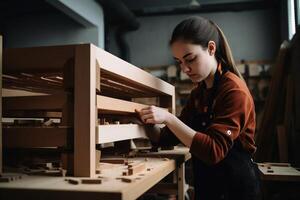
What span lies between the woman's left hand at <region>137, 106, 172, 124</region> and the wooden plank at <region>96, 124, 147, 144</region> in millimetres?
53

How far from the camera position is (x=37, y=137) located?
1076 mm

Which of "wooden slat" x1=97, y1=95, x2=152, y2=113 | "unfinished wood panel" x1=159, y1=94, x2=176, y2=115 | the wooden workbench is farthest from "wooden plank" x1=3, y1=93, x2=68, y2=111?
"unfinished wood panel" x1=159, y1=94, x2=176, y2=115

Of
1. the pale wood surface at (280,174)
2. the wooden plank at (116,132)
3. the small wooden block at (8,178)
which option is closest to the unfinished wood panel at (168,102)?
the wooden plank at (116,132)

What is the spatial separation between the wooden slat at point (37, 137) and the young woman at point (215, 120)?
1.76ft

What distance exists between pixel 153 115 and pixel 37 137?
57cm

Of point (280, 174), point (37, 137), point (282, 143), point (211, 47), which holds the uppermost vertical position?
point (211, 47)

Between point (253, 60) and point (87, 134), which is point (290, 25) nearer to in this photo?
point (253, 60)

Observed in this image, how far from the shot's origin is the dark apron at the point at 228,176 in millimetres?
1532

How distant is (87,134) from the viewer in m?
1.03

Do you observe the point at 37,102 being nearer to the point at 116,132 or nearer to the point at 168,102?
the point at 116,132

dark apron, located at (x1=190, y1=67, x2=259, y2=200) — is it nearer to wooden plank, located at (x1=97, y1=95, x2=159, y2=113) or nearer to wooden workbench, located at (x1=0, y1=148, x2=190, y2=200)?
wooden plank, located at (x1=97, y1=95, x2=159, y2=113)

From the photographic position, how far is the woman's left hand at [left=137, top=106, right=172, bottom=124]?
1.51 metres

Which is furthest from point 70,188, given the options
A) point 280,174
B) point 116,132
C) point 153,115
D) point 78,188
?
point 280,174

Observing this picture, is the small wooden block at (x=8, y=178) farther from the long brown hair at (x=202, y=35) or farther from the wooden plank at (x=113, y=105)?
the long brown hair at (x=202, y=35)
